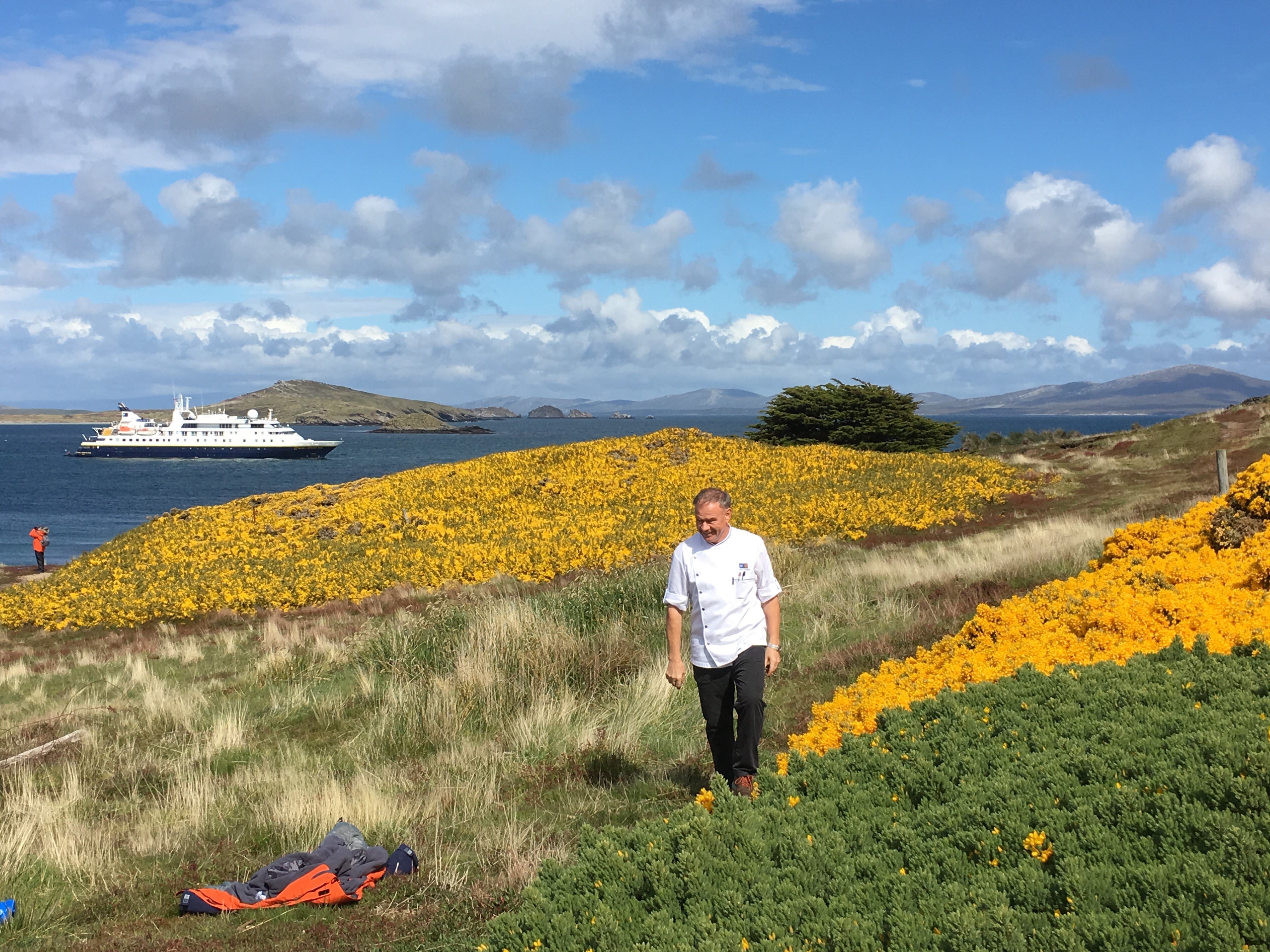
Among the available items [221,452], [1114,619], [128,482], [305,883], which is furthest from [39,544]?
[221,452]

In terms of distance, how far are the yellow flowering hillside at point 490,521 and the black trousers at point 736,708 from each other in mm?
11675

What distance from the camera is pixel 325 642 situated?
45.6ft

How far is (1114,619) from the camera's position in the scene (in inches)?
275

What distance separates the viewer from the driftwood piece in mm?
9125

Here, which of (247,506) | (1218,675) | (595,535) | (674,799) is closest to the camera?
(1218,675)

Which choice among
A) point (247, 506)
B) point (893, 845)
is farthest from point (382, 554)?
point (893, 845)

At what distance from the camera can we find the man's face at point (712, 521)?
584 centimetres

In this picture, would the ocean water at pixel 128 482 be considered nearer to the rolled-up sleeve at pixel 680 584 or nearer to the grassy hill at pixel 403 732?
the grassy hill at pixel 403 732

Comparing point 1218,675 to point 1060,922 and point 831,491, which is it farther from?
point 831,491

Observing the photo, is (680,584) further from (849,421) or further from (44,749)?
(849,421)

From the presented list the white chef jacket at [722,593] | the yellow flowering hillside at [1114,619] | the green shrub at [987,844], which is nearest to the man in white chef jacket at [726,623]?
the white chef jacket at [722,593]

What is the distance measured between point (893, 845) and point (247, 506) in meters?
27.6

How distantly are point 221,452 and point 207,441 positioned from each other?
6.11ft

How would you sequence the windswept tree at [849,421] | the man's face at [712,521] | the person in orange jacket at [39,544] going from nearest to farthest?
1. the man's face at [712,521]
2. the person in orange jacket at [39,544]
3. the windswept tree at [849,421]
